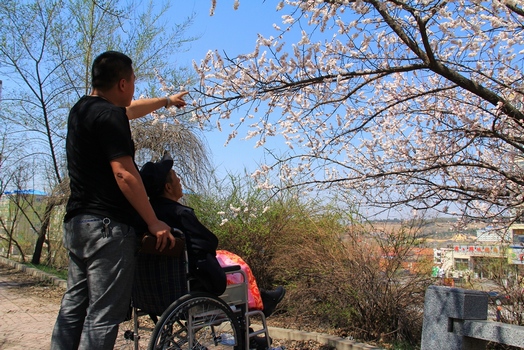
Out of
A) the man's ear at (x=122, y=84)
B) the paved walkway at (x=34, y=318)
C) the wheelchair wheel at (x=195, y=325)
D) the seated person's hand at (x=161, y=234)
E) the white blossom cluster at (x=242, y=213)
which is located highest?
the man's ear at (x=122, y=84)

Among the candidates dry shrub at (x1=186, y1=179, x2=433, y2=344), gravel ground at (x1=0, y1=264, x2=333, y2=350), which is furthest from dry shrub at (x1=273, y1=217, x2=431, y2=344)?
gravel ground at (x1=0, y1=264, x2=333, y2=350)

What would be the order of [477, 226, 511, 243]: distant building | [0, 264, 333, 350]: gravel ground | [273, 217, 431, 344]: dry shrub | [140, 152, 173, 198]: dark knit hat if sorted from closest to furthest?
[140, 152, 173, 198]: dark knit hat < [0, 264, 333, 350]: gravel ground < [273, 217, 431, 344]: dry shrub < [477, 226, 511, 243]: distant building

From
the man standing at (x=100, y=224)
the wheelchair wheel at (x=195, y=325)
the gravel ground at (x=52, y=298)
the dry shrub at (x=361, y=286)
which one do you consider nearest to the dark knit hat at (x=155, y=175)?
the man standing at (x=100, y=224)

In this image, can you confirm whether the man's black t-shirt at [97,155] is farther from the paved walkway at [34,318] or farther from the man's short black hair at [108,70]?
the paved walkway at [34,318]

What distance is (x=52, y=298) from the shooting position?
27.7 feet

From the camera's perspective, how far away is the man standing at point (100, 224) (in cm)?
249

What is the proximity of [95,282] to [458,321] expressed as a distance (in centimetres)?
229

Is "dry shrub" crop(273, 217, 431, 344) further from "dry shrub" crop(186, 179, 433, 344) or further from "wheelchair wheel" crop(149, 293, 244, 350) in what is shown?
"wheelchair wheel" crop(149, 293, 244, 350)

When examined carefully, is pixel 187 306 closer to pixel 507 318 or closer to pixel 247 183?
pixel 507 318

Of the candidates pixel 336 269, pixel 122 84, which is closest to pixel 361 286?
pixel 336 269

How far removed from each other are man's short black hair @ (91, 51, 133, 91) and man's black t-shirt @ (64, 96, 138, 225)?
12 cm

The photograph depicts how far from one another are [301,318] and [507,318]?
210cm

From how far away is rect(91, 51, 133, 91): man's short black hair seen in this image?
8.92 ft

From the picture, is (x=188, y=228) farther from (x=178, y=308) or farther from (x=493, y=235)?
(x=493, y=235)
